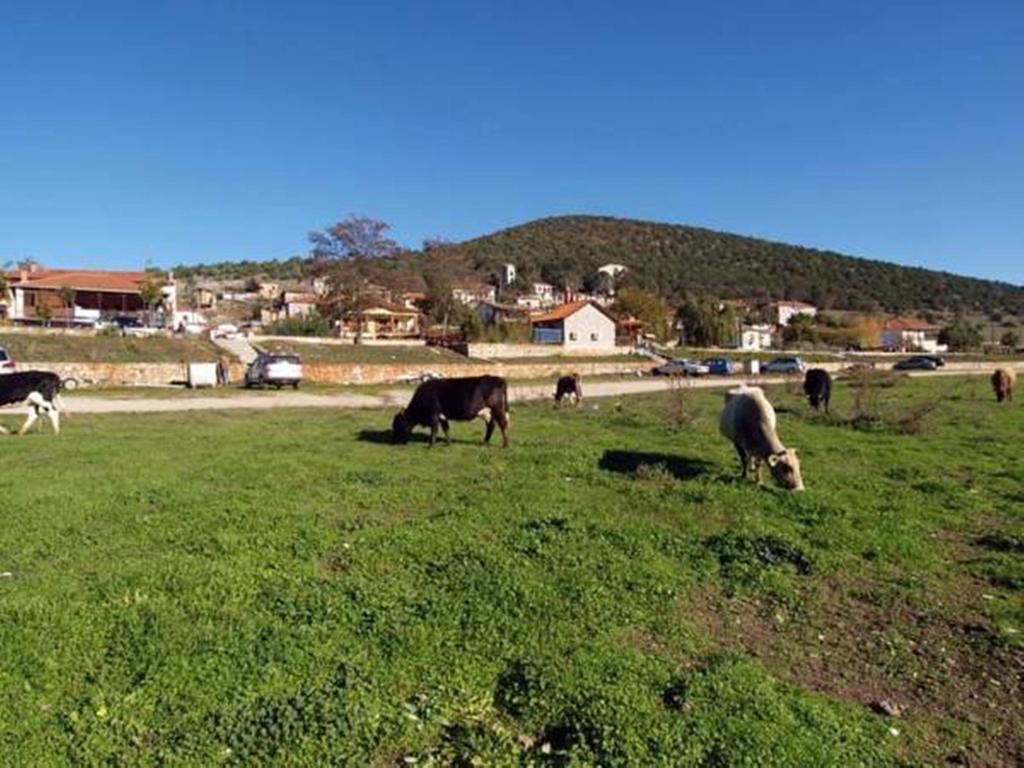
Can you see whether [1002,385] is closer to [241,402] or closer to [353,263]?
[241,402]

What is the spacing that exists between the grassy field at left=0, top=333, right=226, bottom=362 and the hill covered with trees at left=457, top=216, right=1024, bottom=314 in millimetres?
94402

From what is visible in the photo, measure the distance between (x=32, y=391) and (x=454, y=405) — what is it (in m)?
10.2

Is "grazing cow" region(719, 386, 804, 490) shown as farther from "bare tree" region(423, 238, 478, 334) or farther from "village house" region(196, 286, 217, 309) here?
"village house" region(196, 286, 217, 309)

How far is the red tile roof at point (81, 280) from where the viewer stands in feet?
240

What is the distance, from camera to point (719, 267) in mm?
158375

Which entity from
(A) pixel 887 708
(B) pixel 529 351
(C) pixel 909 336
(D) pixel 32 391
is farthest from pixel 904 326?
(A) pixel 887 708

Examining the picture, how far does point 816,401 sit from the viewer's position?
23703mm

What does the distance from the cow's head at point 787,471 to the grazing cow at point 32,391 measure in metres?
15.1

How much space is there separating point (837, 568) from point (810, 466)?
5372mm

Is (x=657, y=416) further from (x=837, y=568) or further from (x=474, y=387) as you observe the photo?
(x=837, y=568)

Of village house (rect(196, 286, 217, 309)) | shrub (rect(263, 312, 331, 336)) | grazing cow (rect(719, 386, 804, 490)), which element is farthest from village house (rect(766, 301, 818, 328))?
grazing cow (rect(719, 386, 804, 490))

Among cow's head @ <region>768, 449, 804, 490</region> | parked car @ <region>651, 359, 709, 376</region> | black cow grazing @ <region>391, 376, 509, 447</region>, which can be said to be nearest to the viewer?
cow's head @ <region>768, 449, 804, 490</region>

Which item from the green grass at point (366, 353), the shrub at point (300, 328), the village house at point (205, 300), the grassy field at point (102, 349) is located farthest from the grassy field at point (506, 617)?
the village house at point (205, 300)

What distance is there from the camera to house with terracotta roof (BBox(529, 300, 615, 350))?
257 feet
